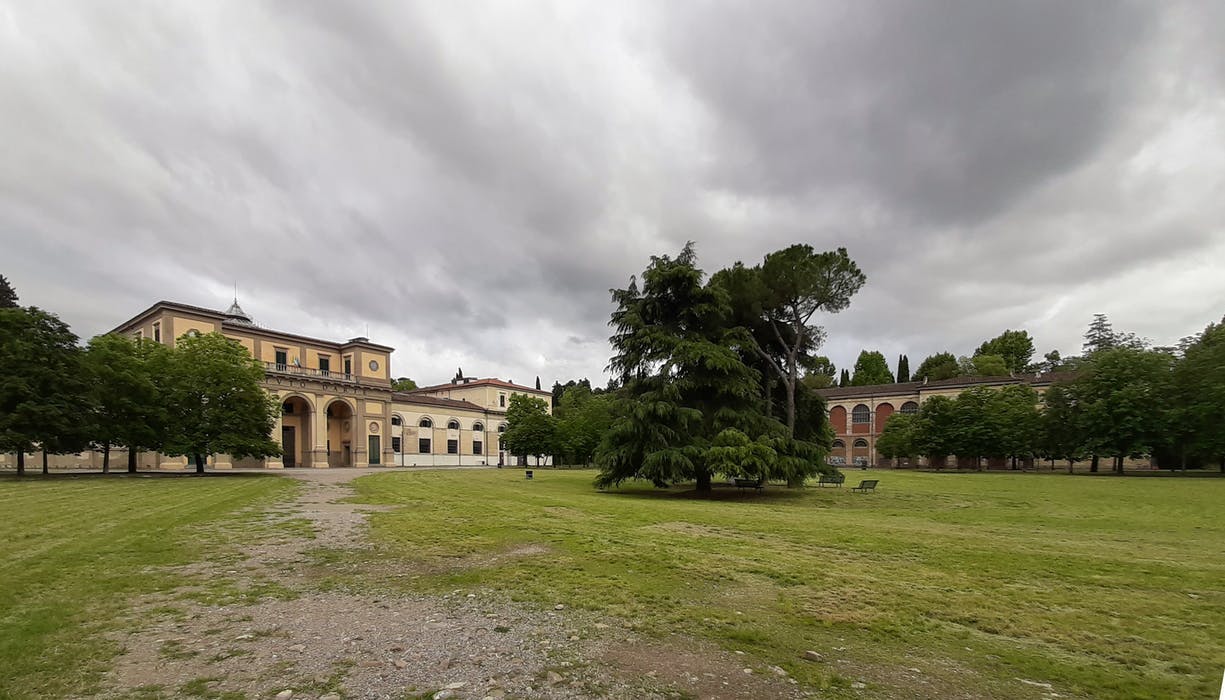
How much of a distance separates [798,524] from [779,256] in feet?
53.1

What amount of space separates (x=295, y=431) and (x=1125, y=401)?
75984 millimetres

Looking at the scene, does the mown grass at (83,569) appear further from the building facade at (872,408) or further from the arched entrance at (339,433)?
the building facade at (872,408)

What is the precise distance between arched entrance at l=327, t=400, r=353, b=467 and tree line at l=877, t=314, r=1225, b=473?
63007 mm

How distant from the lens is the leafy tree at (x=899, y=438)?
66500mm

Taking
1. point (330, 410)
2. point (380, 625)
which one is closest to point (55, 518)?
point (380, 625)

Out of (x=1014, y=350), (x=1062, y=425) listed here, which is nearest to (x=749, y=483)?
(x=1062, y=425)

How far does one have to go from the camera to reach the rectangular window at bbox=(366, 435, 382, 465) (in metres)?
62.4

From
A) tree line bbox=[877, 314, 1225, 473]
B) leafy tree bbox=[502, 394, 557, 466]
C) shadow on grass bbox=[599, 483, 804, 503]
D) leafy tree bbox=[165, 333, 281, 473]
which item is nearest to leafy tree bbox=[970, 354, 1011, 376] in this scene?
tree line bbox=[877, 314, 1225, 473]

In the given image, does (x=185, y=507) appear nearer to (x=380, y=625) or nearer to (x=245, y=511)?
(x=245, y=511)

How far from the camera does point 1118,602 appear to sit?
6.91 m

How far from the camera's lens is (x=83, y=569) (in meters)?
7.88

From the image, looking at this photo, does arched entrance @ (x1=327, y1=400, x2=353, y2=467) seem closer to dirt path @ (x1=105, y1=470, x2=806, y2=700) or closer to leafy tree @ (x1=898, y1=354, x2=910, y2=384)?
dirt path @ (x1=105, y1=470, x2=806, y2=700)

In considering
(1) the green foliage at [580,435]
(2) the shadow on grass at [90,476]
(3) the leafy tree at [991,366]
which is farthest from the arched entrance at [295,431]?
(3) the leafy tree at [991,366]

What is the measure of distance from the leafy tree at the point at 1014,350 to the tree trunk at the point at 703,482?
9733 cm
